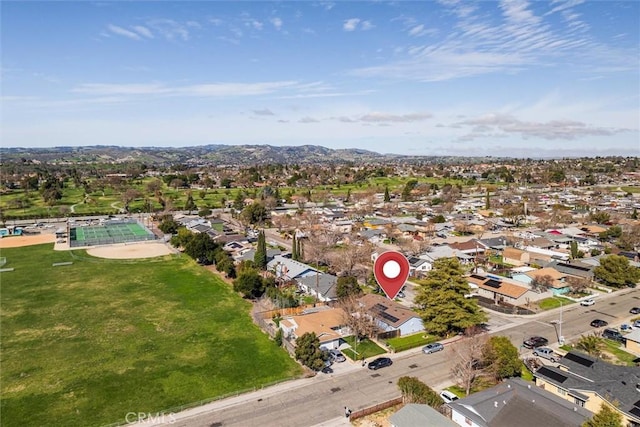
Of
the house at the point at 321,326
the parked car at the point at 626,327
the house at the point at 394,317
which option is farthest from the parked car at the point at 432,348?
the parked car at the point at 626,327

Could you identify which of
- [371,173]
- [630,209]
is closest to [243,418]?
[630,209]

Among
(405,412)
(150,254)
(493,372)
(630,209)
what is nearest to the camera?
(405,412)

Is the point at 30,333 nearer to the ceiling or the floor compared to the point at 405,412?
nearer to the floor

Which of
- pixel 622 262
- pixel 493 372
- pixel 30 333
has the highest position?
pixel 622 262

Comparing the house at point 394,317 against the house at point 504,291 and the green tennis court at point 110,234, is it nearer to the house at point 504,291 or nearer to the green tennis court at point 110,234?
the house at point 504,291

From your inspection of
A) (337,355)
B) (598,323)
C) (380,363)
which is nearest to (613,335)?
(598,323)

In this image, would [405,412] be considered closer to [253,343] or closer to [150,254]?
[253,343]

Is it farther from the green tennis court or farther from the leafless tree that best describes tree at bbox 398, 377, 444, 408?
the green tennis court
